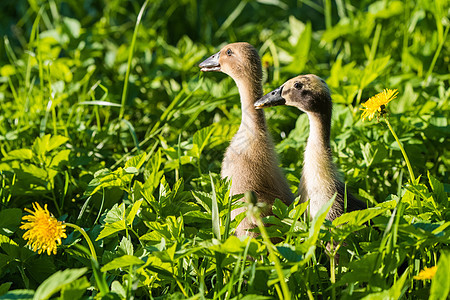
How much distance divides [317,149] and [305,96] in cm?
23

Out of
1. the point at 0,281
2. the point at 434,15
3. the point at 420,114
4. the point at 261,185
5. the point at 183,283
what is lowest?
the point at 0,281

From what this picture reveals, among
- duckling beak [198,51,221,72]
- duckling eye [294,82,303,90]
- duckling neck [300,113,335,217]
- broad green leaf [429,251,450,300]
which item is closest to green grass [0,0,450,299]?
broad green leaf [429,251,450,300]

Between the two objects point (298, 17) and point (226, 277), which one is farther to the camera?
point (298, 17)

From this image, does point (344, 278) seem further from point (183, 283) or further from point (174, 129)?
point (174, 129)

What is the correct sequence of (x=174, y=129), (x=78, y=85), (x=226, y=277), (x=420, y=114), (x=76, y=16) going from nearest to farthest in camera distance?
(x=226, y=277)
(x=420, y=114)
(x=174, y=129)
(x=78, y=85)
(x=76, y=16)

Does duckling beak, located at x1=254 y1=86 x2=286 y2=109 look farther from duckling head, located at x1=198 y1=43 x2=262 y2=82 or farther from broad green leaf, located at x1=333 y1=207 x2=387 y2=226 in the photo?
broad green leaf, located at x1=333 y1=207 x2=387 y2=226

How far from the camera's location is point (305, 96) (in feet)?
7.98

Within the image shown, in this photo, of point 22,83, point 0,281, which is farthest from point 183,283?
point 22,83

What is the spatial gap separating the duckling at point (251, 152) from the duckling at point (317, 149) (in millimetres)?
132

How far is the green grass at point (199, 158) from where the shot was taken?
1.84m

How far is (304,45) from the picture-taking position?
3.95 m

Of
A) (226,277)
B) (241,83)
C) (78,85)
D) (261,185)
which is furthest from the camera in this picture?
(78,85)

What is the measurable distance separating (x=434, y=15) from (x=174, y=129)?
6.73 feet

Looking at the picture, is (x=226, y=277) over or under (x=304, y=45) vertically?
under
